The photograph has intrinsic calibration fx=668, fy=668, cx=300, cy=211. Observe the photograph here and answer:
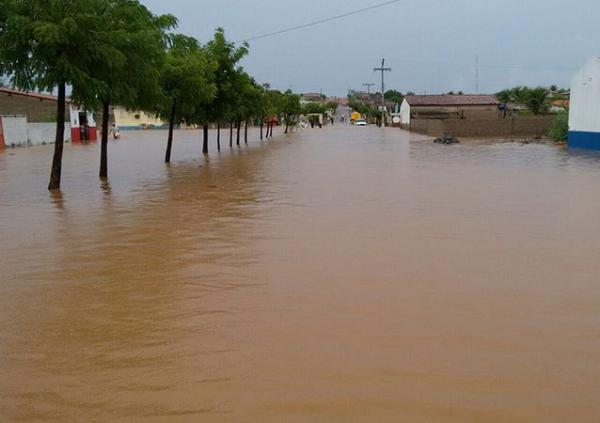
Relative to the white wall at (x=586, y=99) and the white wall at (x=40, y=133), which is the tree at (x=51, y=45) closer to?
the white wall at (x=586, y=99)

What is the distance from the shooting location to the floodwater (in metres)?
4.56

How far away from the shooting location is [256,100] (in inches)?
1629

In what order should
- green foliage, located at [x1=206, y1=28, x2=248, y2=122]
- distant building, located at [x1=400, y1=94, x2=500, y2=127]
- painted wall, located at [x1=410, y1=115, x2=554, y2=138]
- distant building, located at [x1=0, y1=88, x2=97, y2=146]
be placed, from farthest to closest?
distant building, located at [x1=400, y1=94, x2=500, y2=127] < painted wall, located at [x1=410, y1=115, x2=554, y2=138] < distant building, located at [x1=0, y1=88, x2=97, y2=146] < green foliage, located at [x1=206, y1=28, x2=248, y2=122]

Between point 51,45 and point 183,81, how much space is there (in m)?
9.92

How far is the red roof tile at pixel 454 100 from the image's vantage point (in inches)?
3546

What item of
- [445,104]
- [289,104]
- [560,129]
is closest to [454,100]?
[445,104]

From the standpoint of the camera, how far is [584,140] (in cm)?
3416

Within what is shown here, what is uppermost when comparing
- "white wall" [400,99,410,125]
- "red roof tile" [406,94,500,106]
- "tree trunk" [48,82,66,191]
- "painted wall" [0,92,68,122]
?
"red roof tile" [406,94,500,106]

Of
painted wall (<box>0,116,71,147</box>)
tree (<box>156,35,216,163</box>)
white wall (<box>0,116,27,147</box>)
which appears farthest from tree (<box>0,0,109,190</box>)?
white wall (<box>0,116,27,147</box>)

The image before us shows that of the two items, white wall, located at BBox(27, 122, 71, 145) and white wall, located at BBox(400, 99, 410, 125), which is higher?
white wall, located at BBox(400, 99, 410, 125)

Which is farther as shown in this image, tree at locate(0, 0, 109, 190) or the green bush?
the green bush

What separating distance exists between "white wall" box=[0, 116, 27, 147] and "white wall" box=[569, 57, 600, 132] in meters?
32.8

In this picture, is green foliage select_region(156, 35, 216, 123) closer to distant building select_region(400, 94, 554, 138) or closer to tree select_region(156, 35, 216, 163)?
tree select_region(156, 35, 216, 163)

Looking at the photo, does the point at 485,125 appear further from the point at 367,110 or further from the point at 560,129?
the point at 367,110
